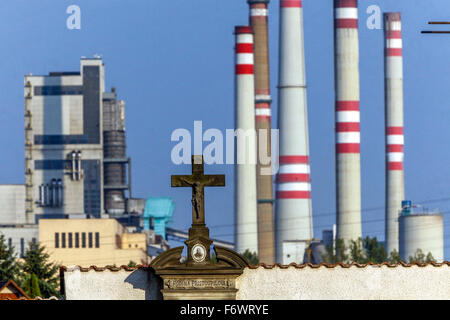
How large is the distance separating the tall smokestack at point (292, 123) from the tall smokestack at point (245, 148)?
144 inches

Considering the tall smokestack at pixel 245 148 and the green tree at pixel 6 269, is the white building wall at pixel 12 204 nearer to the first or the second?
the tall smokestack at pixel 245 148

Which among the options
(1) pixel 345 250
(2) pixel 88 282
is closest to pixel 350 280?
(2) pixel 88 282

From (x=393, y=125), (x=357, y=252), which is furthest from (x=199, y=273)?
(x=393, y=125)

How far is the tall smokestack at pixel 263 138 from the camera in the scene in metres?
155

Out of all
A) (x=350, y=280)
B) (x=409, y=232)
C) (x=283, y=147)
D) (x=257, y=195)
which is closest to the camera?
(x=350, y=280)

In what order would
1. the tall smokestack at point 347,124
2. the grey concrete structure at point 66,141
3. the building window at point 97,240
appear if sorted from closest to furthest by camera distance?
1. the tall smokestack at point 347,124
2. the building window at point 97,240
3. the grey concrete structure at point 66,141

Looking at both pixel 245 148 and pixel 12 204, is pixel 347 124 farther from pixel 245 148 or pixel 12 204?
pixel 12 204

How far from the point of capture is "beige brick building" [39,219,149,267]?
467 ft

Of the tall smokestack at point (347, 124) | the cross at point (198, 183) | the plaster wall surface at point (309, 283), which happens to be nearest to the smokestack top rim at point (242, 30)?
the tall smokestack at point (347, 124)

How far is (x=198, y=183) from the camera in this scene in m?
33.4

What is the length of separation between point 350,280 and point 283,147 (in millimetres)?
114865

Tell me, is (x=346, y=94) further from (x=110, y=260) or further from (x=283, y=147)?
(x=110, y=260)

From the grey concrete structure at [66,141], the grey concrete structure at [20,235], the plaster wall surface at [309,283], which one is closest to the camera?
the plaster wall surface at [309,283]

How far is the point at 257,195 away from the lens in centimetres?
15650
